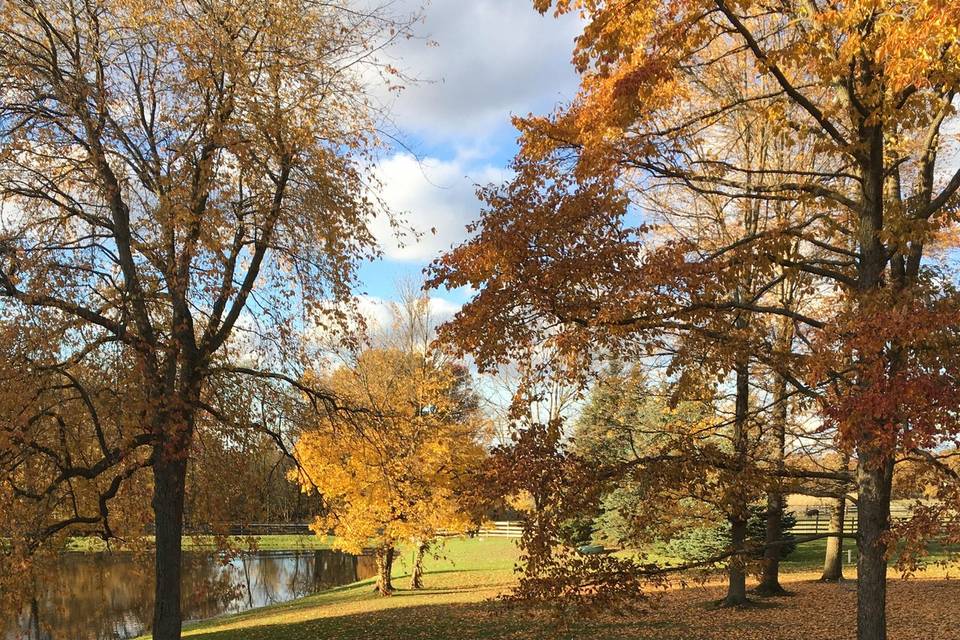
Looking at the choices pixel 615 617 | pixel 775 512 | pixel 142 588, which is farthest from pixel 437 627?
pixel 142 588

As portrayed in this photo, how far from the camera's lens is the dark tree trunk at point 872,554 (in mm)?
6984

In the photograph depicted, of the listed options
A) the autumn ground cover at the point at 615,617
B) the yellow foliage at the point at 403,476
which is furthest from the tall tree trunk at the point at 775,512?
the yellow foliage at the point at 403,476

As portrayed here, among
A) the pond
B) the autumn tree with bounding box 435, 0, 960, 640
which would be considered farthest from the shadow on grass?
the autumn tree with bounding box 435, 0, 960, 640

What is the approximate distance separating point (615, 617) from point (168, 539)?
22.9 feet

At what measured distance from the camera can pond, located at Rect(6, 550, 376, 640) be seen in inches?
624

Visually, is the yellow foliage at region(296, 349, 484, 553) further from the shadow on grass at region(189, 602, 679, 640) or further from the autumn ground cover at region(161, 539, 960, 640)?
the shadow on grass at region(189, 602, 679, 640)

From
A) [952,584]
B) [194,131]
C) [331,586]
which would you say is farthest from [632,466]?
[331,586]

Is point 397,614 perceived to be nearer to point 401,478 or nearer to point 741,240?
point 401,478

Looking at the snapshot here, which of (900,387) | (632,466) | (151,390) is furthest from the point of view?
(151,390)

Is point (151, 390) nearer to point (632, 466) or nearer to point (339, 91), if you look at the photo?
point (339, 91)

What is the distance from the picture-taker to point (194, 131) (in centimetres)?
1028

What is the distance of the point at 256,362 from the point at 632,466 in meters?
6.65

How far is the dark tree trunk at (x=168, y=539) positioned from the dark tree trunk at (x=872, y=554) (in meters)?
8.82

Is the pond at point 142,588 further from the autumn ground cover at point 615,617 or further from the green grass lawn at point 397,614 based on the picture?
the autumn ground cover at point 615,617
